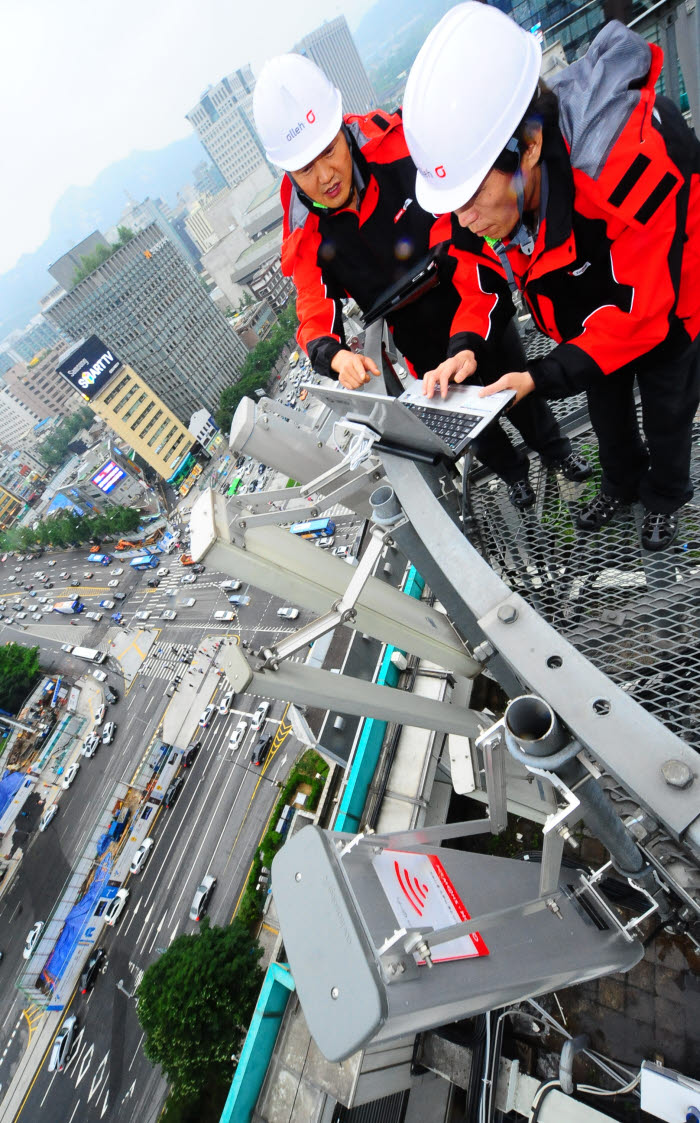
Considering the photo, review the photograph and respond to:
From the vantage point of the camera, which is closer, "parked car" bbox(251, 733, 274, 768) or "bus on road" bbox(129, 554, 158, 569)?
"parked car" bbox(251, 733, 274, 768)

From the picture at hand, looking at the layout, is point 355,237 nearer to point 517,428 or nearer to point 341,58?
point 517,428

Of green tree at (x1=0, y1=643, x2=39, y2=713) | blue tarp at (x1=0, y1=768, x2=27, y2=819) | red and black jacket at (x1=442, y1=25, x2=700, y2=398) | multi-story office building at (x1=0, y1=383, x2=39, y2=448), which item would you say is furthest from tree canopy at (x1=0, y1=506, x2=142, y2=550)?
multi-story office building at (x1=0, y1=383, x2=39, y2=448)

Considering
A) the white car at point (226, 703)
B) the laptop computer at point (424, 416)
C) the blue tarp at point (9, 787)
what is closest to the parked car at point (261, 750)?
the white car at point (226, 703)

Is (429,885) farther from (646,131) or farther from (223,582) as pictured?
(223,582)

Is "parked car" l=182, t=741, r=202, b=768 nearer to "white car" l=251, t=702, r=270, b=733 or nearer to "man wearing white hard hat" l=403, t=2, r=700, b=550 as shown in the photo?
"white car" l=251, t=702, r=270, b=733

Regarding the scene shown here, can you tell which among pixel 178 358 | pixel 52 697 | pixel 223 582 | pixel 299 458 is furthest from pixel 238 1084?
pixel 178 358

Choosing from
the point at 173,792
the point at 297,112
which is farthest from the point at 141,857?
the point at 297,112

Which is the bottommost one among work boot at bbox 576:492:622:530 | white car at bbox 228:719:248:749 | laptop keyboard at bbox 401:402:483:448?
white car at bbox 228:719:248:749

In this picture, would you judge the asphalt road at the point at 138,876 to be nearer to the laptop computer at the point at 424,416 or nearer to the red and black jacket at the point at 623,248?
the laptop computer at the point at 424,416
